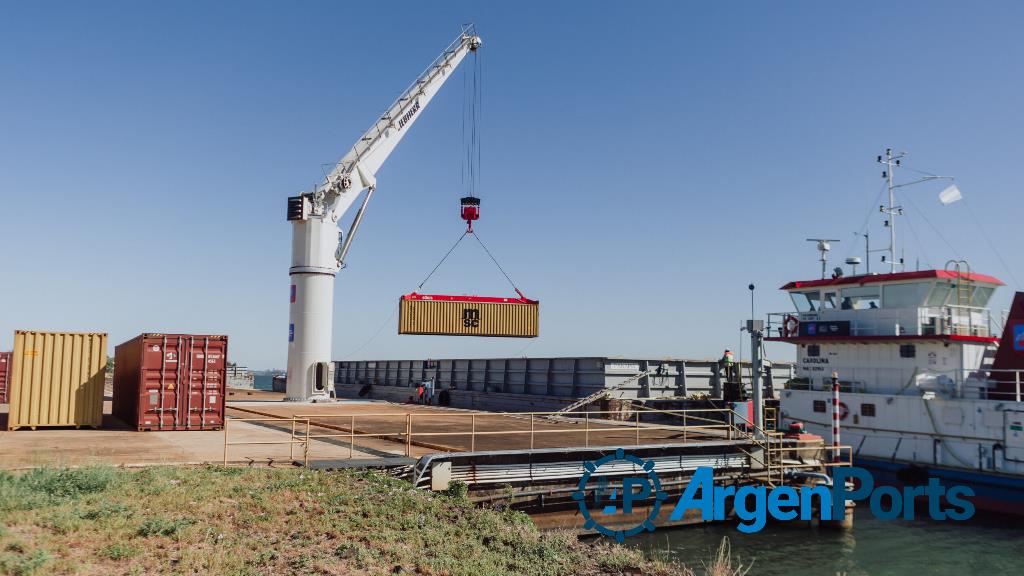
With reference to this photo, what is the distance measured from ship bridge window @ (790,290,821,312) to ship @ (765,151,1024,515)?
42mm

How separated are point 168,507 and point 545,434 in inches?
549

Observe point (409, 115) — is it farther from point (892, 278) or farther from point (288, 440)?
point (892, 278)

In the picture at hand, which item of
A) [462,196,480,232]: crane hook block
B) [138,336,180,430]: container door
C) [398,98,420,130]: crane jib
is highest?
[398,98,420,130]: crane jib

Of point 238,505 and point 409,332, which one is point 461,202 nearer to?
point 409,332

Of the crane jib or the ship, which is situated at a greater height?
the crane jib

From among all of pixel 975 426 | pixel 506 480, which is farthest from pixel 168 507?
pixel 975 426

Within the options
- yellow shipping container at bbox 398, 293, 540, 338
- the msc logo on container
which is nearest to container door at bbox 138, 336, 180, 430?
yellow shipping container at bbox 398, 293, 540, 338

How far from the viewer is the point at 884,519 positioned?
20.9 meters

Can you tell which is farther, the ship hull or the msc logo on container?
the msc logo on container

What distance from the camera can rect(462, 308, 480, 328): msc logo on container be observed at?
36.7 meters

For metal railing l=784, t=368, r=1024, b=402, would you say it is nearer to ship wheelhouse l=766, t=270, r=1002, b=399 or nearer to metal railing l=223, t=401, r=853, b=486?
ship wheelhouse l=766, t=270, r=1002, b=399

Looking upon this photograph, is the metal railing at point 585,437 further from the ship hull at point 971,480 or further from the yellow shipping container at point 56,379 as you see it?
the yellow shipping container at point 56,379

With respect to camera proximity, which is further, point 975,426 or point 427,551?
point 975,426

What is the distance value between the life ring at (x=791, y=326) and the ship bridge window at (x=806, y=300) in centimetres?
77
